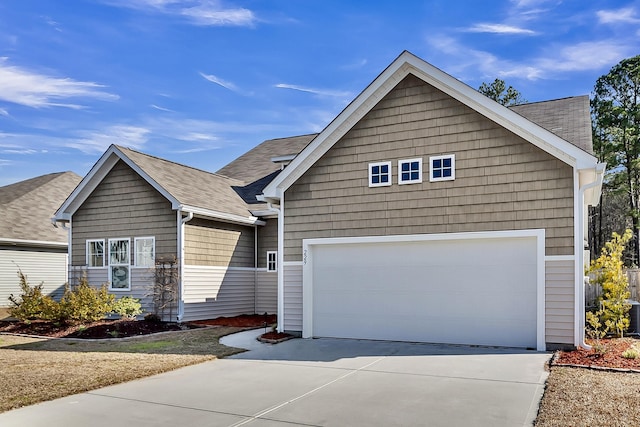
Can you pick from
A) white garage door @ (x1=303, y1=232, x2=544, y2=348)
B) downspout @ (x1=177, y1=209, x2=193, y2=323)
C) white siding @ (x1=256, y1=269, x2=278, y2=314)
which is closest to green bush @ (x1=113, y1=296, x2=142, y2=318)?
downspout @ (x1=177, y1=209, x2=193, y2=323)

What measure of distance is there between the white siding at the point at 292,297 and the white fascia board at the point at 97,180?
4798 mm

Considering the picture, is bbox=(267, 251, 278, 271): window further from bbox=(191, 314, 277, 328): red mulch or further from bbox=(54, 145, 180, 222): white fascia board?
bbox=(54, 145, 180, 222): white fascia board

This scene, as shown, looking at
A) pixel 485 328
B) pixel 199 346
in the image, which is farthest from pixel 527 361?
pixel 199 346

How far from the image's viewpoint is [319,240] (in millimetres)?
12914

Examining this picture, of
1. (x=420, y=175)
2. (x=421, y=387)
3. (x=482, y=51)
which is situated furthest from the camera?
(x=482, y=51)

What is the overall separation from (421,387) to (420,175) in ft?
18.0

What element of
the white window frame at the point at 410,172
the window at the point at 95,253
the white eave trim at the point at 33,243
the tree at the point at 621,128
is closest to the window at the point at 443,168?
the white window frame at the point at 410,172

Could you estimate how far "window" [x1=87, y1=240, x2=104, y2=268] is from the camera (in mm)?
17688

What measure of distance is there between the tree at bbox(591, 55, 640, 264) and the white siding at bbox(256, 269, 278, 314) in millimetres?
21943

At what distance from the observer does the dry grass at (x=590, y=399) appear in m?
5.82

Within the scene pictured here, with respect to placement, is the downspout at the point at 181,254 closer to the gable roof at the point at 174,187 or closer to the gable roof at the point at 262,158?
the gable roof at the point at 174,187

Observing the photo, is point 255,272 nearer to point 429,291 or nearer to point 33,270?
point 429,291

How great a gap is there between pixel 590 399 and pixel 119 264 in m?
14.5

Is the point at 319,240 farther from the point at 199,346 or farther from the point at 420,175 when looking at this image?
the point at 199,346
